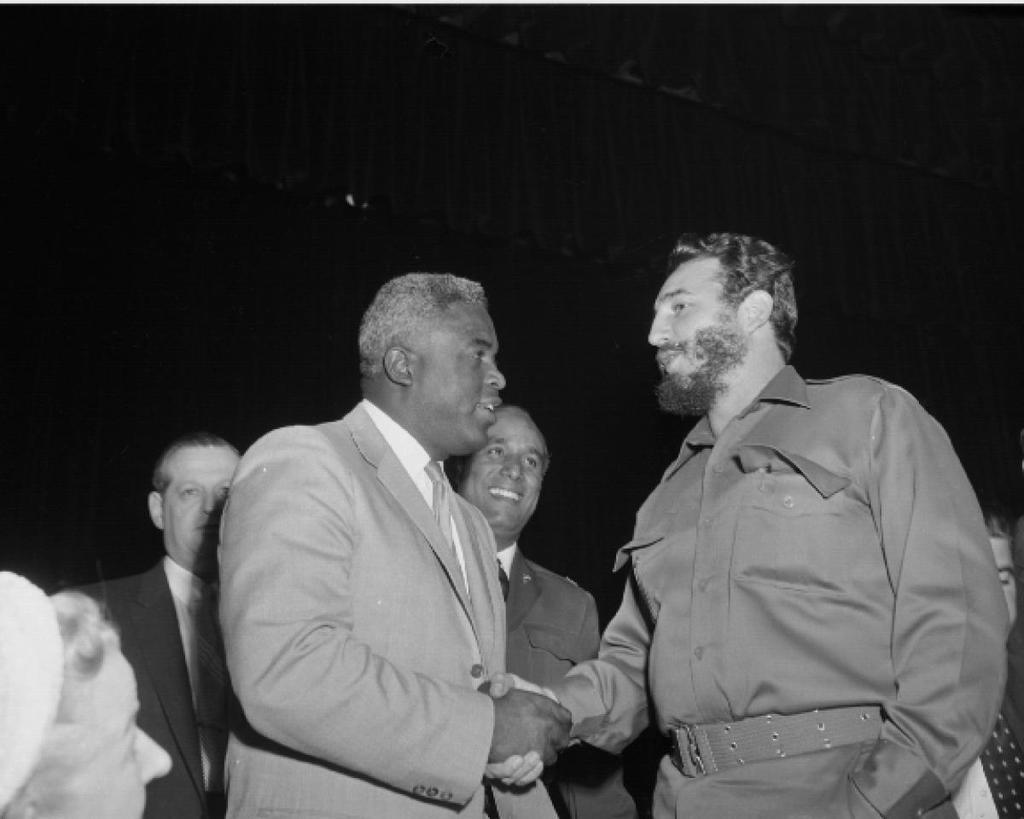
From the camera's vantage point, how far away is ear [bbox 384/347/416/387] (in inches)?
101

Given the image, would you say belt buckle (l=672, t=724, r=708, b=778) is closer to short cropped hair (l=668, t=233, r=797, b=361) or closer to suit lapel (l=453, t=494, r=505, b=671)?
suit lapel (l=453, t=494, r=505, b=671)

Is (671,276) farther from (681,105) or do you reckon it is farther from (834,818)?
(681,105)

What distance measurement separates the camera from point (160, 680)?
3.27m

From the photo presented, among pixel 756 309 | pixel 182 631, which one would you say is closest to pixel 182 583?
pixel 182 631

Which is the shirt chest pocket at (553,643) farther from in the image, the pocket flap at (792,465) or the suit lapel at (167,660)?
the pocket flap at (792,465)

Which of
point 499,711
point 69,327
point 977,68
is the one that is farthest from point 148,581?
point 977,68

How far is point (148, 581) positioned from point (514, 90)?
2.67 meters

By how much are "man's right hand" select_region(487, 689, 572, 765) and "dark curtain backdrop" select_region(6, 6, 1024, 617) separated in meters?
2.10

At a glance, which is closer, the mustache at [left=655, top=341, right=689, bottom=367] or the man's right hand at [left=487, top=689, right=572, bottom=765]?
the man's right hand at [left=487, top=689, right=572, bottom=765]

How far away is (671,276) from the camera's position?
2.91 m

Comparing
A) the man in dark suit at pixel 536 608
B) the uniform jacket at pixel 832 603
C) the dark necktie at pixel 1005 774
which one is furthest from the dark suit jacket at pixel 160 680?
the dark necktie at pixel 1005 774

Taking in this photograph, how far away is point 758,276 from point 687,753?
1.24 meters

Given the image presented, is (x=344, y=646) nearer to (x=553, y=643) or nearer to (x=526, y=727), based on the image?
(x=526, y=727)

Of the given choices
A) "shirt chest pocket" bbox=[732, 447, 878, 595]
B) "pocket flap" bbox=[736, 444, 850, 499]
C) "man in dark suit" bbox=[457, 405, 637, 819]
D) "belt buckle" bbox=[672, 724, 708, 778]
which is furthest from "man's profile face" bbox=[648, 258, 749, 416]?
"man in dark suit" bbox=[457, 405, 637, 819]
